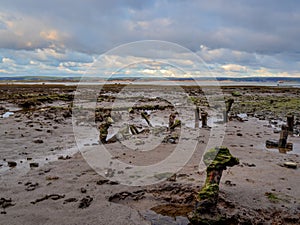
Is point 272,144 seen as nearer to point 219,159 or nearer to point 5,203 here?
point 219,159

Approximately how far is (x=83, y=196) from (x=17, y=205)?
152 centimetres

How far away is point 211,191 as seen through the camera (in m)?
5.52

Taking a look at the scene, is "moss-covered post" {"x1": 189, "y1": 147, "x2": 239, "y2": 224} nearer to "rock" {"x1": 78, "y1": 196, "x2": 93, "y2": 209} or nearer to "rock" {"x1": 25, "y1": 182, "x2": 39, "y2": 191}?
"rock" {"x1": 78, "y1": 196, "x2": 93, "y2": 209}

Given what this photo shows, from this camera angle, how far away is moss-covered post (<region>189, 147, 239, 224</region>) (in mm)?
5352

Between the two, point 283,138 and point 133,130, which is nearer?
point 283,138

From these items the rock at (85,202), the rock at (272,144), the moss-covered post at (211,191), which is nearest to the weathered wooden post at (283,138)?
the rock at (272,144)

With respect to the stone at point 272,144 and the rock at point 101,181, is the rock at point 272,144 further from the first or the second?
the rock at point 101,181

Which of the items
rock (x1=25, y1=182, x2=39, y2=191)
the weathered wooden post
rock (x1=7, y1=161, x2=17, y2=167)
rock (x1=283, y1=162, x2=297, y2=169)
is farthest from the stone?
rock (x1=7, y1=161, x2=17, y2=167)

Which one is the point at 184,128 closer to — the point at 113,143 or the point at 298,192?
the point at 113,143

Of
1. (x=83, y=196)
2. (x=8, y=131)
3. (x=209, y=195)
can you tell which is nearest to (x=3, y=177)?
(x=83, y=196)

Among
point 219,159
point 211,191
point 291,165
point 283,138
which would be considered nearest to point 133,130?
point 283,138

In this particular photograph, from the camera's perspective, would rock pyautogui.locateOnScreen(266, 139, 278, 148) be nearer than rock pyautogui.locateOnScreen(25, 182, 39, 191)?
No

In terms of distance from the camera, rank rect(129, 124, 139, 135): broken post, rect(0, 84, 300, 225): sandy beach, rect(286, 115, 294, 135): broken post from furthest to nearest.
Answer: rect(286, 115, 294, 135): broken post, rect(129, 124, 139, 135): broken post, rect(0, 84, 300, 225): sandy beach

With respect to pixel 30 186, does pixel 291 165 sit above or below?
above
